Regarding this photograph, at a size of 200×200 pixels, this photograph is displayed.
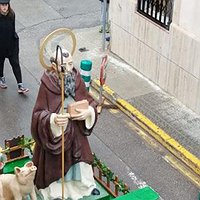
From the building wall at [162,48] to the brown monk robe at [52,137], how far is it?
3.39 m

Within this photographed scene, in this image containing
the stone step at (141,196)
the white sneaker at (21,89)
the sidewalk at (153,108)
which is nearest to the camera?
the stone step at (141,196)

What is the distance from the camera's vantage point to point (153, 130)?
9898 millimetres

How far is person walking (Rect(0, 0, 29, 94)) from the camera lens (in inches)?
402

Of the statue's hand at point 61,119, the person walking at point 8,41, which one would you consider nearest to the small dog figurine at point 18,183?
the statue's hand at point 61,119

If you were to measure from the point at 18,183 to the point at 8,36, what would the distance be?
4189 millimetres

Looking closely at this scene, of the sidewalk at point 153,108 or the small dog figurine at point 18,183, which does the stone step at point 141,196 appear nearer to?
the small dog figurine at point 18,183

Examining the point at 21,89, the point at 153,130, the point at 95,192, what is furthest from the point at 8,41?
the point at 95,192

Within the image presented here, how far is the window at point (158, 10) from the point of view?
10680 millimetres

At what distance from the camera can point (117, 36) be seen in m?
12.1

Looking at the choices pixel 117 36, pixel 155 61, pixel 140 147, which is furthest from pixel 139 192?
pixel 117 36

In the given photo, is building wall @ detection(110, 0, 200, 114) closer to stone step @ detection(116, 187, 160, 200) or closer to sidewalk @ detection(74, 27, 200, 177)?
sidewalk @ detection(74, 27, 200, 177)

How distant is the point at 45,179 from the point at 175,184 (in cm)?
234

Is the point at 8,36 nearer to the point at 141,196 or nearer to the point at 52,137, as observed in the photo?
the point at 52,137

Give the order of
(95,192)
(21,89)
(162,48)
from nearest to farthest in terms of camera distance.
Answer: (95,192)
(162,48)
(21,89)
